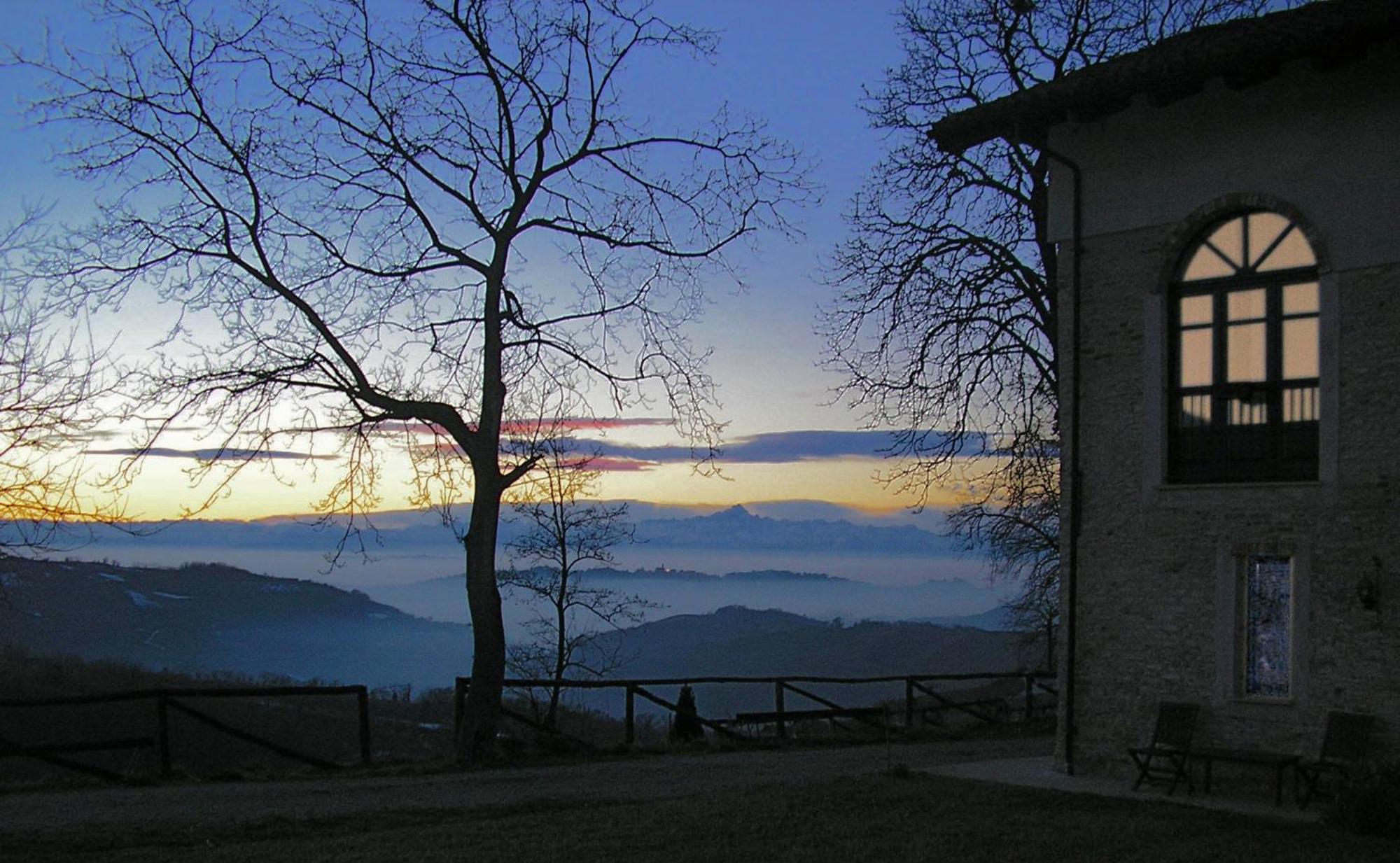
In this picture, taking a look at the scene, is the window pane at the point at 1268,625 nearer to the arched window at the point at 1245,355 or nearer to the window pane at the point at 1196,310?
the arched window at the point at 1245,355

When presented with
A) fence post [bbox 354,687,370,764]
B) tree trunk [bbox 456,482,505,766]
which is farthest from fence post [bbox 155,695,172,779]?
tree trunk [bbox 456,482,505,766]

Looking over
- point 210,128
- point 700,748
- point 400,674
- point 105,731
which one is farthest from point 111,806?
point 400,674

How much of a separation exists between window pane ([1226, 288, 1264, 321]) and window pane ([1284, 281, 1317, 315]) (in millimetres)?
276

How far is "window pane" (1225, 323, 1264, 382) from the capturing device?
14.5 m

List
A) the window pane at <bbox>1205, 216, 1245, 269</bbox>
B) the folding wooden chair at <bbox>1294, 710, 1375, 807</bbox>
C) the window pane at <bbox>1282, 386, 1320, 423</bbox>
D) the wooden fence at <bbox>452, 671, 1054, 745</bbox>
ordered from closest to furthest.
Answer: the folding wooden chair at <bbox>1294, 710, 1375, 807</bbox> → the window pane at <bbox>1282, 386, 1320, 423</bbox> → the window pane at <bbox>1205, 216, 1245, 269</bbox> → the wooden fence at <bbox>452, 671, 1054, 745</bbox>

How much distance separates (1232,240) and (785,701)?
12.3 meters

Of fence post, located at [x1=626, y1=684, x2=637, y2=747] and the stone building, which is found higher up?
the stone building

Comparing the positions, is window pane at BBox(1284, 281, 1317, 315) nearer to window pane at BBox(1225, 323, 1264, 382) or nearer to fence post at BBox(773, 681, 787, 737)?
window pane at BBox(1225, 323, 1264, 382)

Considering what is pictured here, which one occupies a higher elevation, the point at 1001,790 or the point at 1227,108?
the point at 1227,108

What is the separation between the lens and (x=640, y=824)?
456 inches

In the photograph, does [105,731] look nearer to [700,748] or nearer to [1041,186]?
[700,748]

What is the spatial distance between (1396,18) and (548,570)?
844 inches

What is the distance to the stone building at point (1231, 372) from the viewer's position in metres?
13.5

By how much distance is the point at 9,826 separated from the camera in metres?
11.5
